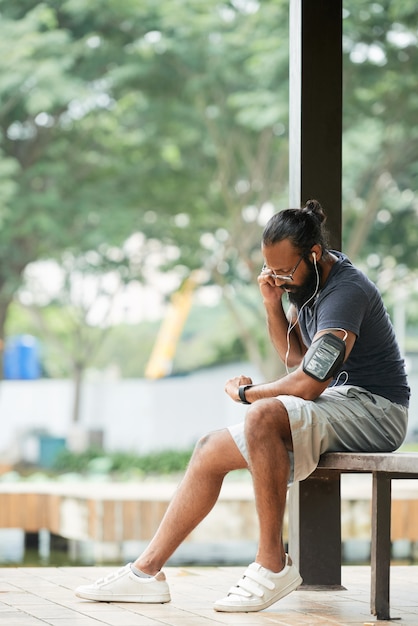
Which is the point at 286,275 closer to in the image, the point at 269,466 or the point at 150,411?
the point at 269,466

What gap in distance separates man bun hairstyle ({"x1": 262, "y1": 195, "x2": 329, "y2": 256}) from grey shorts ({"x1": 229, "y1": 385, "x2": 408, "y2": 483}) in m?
0.38

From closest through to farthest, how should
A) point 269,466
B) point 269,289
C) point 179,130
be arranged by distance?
point 269,466, point 269,289, point 179,130

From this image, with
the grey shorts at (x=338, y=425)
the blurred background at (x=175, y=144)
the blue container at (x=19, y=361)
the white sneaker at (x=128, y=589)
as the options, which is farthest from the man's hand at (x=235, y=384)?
the blue container at (x=19, y=361)

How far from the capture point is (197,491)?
2.72 metres

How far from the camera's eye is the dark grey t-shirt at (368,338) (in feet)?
8.95

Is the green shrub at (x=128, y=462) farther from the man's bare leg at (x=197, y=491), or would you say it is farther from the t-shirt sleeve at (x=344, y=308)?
the t-shirt sleeve at (x=344, y=308)

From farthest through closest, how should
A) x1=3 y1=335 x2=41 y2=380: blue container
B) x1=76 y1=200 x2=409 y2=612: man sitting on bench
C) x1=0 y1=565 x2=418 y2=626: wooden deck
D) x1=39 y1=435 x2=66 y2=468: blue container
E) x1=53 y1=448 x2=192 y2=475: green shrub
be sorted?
x1=3 y1=335 x2=41 y2=380: blue container < x1=39 y1=435 x2=66 y2=468: blue container < x1=53 y1=448 x2=192 y2=475: green shrub < x1=76 y1=200 x2=409 y2=612: man sitting on bench < x1=0 y1=565 x2=418 y2=626: wooden deck

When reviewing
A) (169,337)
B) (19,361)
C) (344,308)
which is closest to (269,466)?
(344,308)

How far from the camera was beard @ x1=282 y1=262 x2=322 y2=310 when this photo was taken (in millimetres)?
2797

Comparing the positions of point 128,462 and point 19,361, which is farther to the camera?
point 19,361

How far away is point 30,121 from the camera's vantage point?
11.7 m

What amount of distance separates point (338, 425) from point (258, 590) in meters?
0.44

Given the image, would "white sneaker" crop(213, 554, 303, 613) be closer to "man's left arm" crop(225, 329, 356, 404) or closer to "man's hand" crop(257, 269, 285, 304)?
"man's left arm" crop(225, 329, 356, 404)

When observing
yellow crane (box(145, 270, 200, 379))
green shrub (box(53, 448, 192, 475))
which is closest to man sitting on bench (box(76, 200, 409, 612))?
green shrub (box(53, 448, 192, 475))
